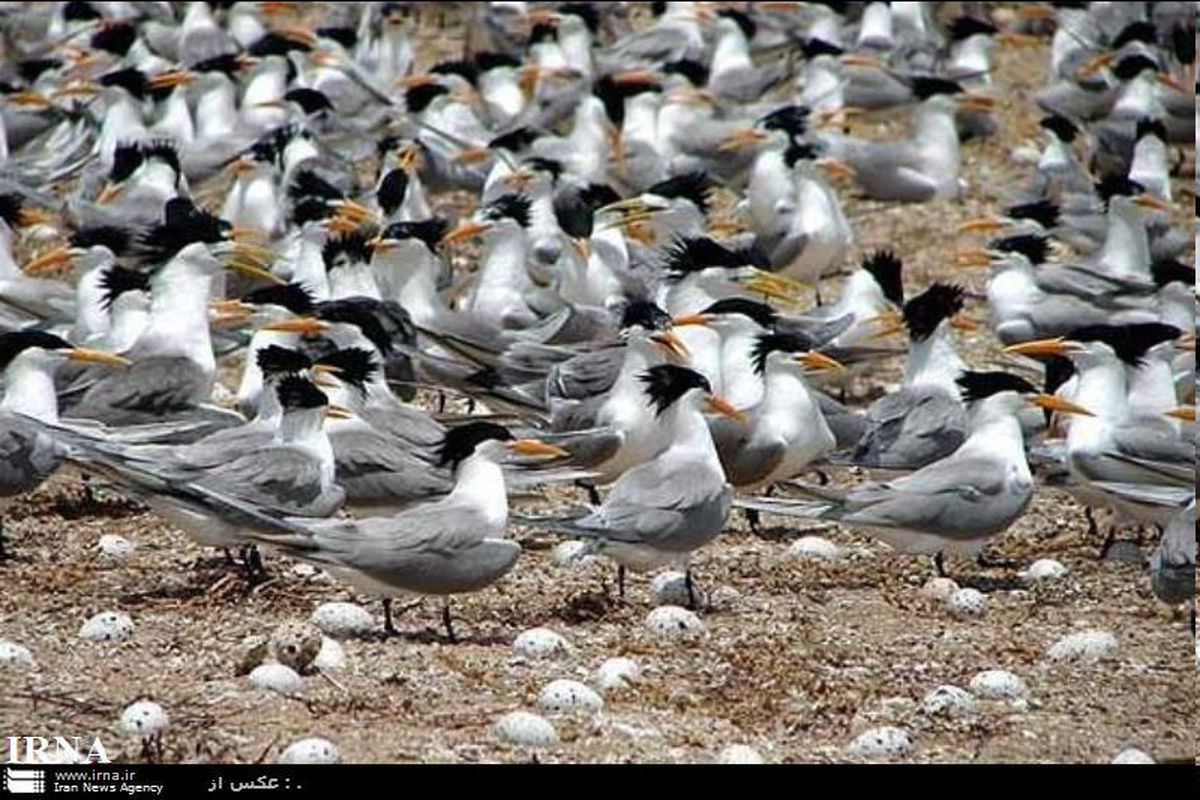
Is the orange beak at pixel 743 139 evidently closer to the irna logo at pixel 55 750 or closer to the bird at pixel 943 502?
the bird at pixel 943 502

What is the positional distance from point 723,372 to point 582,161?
12.4ft

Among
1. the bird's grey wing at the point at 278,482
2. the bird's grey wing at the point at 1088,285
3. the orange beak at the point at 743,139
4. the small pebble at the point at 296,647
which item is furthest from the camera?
the orange beak at the point at 743,139

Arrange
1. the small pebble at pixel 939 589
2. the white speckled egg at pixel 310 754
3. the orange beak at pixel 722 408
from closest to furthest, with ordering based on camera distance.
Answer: the white speckled egg at pixel 310 754
the small pebble at pixel 939 589
the orange beak at pixel 722 408

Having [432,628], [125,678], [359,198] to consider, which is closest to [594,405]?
[432,628]

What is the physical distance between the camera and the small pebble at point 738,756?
6000 mm

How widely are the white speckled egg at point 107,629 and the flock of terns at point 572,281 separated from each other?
45 centimetres

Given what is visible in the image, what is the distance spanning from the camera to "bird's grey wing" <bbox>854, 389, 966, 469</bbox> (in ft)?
28.3

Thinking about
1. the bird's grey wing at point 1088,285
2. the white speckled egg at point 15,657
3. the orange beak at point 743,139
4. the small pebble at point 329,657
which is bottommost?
the orange beak at point 743,139

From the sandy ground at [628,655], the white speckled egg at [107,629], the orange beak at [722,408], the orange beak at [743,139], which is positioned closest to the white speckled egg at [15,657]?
the sandy ground at [628,655]

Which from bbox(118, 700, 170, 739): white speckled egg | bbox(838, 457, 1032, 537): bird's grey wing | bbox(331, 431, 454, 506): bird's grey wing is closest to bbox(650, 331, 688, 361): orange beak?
bbox(838, 457, 1032, 537): bird's grey wing

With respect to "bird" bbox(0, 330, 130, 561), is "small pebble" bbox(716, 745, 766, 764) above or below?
above

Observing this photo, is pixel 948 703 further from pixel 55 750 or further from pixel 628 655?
pixel 55 750

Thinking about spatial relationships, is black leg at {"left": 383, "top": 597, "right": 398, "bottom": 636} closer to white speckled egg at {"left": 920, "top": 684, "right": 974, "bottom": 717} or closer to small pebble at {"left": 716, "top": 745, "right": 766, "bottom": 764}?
small pebble at {"left": 716, "top": 745, "right": 766, "bottom": 764}

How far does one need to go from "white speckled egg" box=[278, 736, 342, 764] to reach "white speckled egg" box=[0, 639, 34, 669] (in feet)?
3.65
